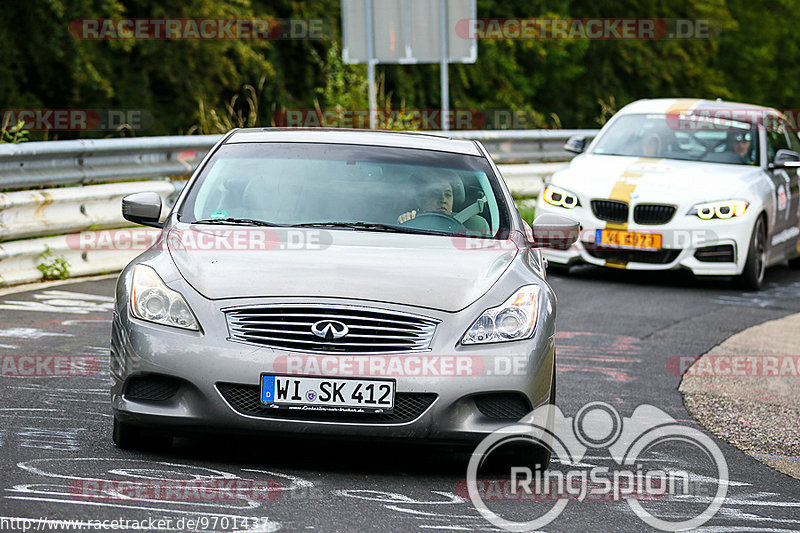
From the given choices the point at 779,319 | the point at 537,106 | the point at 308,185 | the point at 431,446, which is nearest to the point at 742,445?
the point at 431,446

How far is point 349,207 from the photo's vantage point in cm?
676

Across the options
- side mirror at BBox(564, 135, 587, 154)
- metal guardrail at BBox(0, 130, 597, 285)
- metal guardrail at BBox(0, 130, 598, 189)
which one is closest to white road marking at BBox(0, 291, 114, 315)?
metal guardrail at BBox(0, 130, 597, 285)

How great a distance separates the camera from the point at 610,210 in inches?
530

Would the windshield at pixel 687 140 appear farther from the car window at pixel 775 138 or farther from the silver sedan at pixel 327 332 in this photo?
the silver sedan at pixel 327 332

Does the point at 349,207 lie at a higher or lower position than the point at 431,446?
higher

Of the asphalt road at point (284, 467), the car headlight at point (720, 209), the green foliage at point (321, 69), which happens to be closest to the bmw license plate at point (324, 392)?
the asphalt road at point (284, 467)

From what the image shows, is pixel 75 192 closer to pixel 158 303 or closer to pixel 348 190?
pixel 348 190

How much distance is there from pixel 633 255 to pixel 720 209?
912mm

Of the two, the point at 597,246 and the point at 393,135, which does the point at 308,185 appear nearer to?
the point at 393,135

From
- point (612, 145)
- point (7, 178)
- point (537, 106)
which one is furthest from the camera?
point (537, 106)

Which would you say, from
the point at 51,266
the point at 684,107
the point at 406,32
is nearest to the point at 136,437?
the point at 51,266

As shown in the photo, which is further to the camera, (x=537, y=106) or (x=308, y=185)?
(x=537, y=106)

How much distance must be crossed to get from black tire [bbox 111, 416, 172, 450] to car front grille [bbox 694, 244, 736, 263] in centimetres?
827

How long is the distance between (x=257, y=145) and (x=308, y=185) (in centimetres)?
52
